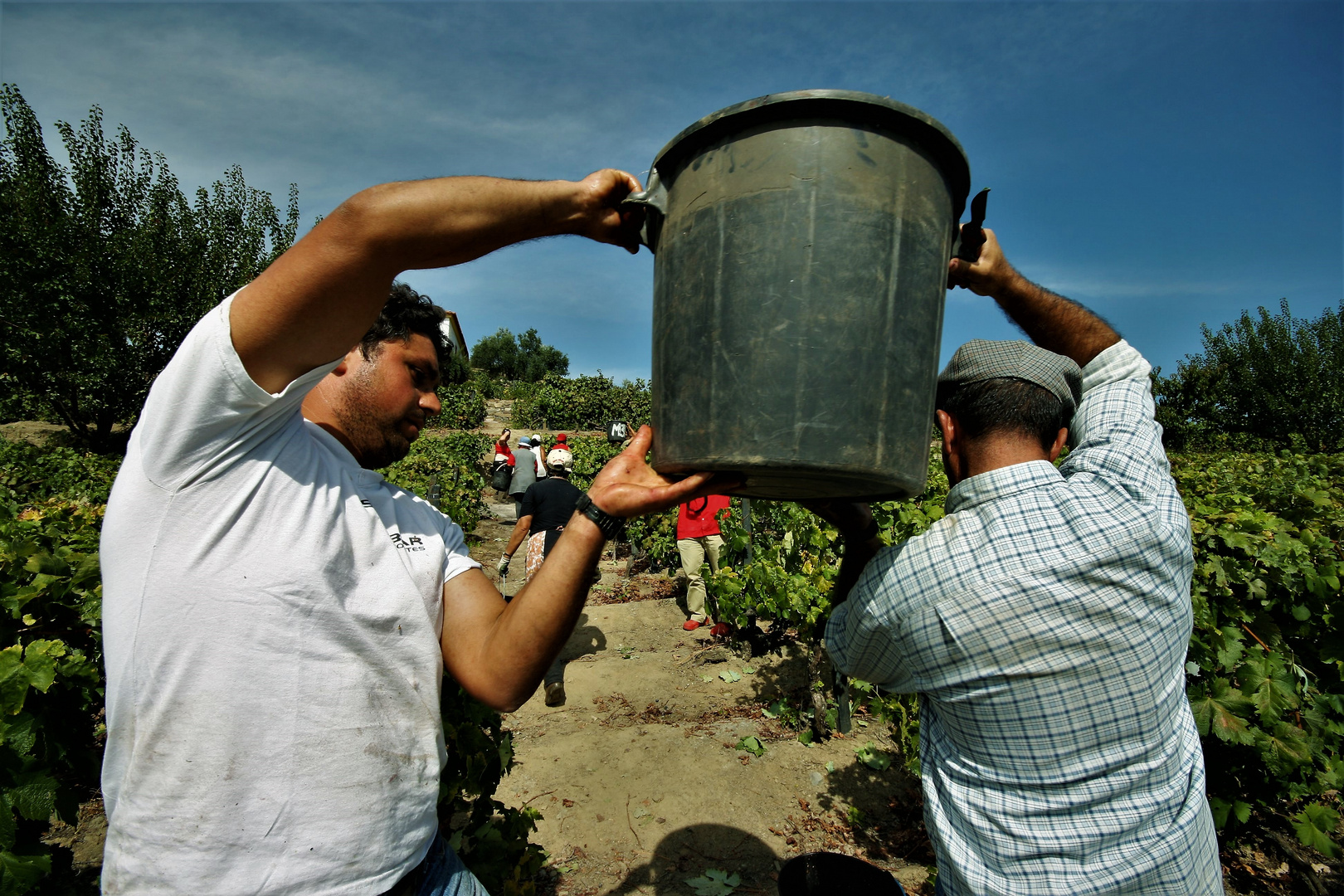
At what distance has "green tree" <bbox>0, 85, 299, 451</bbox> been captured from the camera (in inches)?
757

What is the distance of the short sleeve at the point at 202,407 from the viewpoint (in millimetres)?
1163

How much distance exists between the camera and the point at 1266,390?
33.4 metres

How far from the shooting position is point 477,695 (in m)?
1.57

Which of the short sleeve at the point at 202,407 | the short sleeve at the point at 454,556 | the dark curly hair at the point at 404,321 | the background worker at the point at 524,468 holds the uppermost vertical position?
the background worker at the point at 524,468

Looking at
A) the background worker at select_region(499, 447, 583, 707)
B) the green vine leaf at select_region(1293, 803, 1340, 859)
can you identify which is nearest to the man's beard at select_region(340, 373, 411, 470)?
the green vine leaf at select_region(1293, 803, 1340, 859)

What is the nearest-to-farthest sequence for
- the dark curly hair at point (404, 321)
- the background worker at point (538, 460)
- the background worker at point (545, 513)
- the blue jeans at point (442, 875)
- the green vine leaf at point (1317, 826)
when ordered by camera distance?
1. the blue jeans at point (442, 875)
2. the dark curly hair at point (404, 321)
3. the green vine leaf at point (1317, 826)
4. the background worker at point (545, 513)
5. the background worker at point (538, 460)

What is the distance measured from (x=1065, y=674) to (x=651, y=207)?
1419mm

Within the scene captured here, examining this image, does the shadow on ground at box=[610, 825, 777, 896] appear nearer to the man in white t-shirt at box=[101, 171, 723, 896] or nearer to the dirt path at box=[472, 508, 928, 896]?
the dirt path at box=[472, 508, 928, 896]

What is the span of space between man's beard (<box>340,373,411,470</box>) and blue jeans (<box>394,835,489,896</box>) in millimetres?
1032

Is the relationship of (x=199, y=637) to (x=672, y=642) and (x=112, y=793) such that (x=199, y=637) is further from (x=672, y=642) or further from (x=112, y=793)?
(x=672, y=642)

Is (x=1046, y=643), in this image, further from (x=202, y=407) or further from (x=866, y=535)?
(x=202, y=407)

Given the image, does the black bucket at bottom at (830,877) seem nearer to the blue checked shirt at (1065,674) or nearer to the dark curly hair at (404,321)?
the blue checked shirt at (1065,674)

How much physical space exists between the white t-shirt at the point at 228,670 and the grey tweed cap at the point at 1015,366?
156 centimetres

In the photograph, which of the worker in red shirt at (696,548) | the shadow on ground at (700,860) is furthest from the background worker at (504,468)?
the shadow on ground at (700,860)
